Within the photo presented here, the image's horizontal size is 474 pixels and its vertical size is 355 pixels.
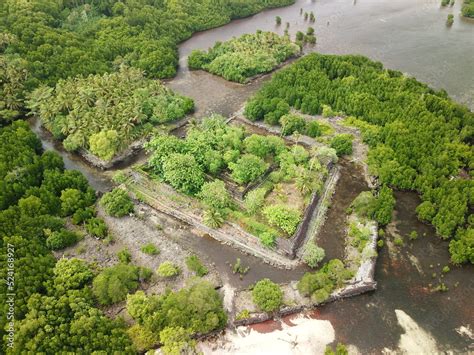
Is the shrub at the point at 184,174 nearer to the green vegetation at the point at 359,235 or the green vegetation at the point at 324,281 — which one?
the green vegetation at the point at 324,281

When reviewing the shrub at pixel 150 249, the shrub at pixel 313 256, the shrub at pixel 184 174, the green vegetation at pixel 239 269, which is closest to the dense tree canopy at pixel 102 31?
the shrub at pixel 184 174

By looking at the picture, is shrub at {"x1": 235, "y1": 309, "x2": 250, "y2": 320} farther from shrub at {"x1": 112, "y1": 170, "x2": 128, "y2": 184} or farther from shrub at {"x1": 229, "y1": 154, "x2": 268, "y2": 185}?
shrub at {"x1": 112, "y1": 170, "x2": 128, "y2": 184}

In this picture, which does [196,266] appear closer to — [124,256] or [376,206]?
[124,256]

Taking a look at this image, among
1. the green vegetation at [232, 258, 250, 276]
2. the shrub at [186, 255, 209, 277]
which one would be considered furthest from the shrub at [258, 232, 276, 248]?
the shrub at [186, 255, 209, 277]

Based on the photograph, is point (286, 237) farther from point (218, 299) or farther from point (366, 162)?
point (366, 162)

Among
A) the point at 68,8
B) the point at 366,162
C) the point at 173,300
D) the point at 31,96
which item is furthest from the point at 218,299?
the point at 68,8

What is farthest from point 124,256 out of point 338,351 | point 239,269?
point 338,351

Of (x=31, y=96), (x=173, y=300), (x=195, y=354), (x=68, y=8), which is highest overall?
(x=68, y=8)

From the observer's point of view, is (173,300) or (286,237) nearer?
(173,300)
